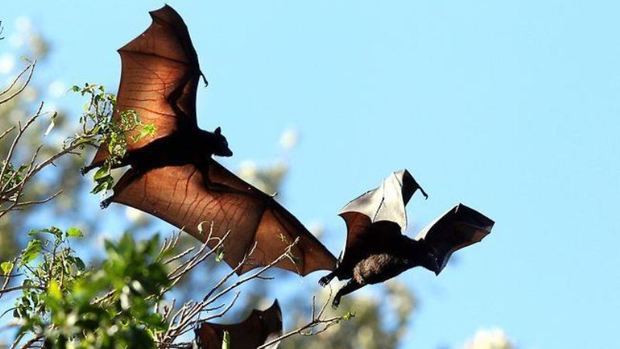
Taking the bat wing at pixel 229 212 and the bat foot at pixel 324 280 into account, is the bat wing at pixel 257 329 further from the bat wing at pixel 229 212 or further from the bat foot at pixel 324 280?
the bat wing at pixel 229 212

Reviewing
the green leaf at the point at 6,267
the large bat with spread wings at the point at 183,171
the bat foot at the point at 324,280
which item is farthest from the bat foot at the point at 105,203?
the green leaf at the point at 6,267

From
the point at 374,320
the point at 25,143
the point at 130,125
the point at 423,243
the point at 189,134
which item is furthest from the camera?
the point at 374,320

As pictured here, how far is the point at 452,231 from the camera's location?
6.55 metres

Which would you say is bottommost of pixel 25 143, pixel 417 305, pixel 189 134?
pixel 417 305

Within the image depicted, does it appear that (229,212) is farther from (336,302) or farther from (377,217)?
(377,217)

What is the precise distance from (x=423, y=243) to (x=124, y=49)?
2.02 metres

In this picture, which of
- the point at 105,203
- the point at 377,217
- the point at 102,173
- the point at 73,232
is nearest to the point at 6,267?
the point at 73,232

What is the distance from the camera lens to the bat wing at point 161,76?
6668mm

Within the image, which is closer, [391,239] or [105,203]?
[391,239]

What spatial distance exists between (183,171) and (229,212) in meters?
0.43

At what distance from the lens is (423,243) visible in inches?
255

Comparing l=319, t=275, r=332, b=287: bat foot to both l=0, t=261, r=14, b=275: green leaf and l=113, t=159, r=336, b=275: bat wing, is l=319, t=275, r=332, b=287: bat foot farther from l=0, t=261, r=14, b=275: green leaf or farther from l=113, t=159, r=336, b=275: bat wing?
l=0, t=261, r=14, b=275: green leaf

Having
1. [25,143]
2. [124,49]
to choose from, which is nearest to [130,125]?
[124,49]

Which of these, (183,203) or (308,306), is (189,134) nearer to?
(183,203)
